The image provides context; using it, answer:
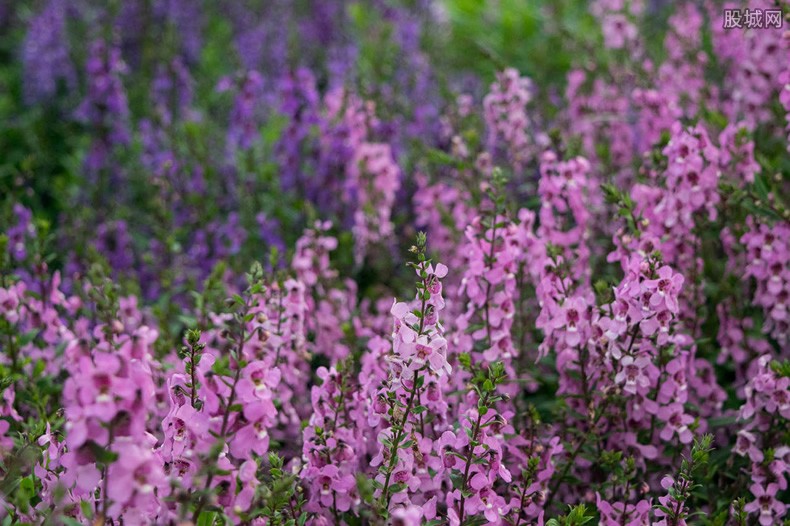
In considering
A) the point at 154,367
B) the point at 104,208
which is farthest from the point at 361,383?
the point at 104,208

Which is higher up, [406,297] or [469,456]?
[406,297]

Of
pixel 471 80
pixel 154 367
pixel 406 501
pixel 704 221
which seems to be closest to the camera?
pixel 406 501

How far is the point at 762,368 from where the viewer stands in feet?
8.41

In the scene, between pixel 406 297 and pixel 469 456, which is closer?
pixel 469 456

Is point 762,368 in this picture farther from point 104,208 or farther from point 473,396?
point 104,208

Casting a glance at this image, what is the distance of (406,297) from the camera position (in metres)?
3.92

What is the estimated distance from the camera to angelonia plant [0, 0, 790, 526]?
82.6 inches

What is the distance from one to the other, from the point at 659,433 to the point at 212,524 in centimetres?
153

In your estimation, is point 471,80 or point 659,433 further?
point 471,80

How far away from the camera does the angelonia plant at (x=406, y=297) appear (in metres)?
2.10

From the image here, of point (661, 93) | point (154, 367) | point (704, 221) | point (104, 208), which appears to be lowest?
point (154, 367)

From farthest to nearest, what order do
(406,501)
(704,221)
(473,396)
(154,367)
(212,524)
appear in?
1. (704,221)
2. (154,367)
3. (473,396)
4. (406,501)
5. (212,524)

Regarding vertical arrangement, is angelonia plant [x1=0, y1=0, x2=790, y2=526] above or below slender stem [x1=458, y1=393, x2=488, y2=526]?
above

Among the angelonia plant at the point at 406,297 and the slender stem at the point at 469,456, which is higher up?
the angelonia plant at the point at 406,297
